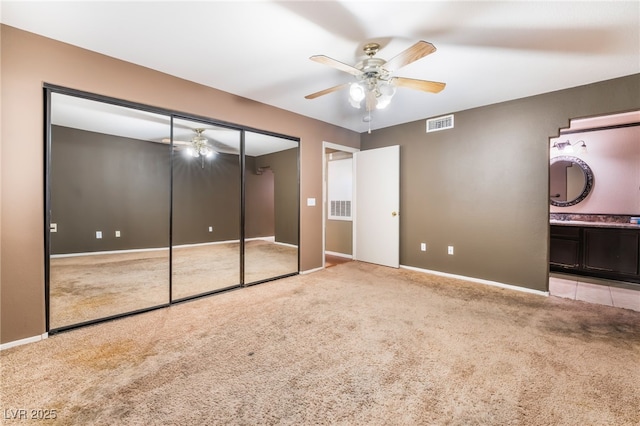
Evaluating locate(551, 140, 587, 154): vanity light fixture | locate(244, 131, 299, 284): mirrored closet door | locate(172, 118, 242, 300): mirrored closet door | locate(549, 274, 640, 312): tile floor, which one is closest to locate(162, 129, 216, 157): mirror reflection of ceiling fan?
locate(172, 118, 242, 300): mirrored closet door

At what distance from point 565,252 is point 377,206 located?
2.98m

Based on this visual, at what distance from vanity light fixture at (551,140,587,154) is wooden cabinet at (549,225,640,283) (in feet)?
4.38

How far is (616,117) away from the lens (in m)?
3.82

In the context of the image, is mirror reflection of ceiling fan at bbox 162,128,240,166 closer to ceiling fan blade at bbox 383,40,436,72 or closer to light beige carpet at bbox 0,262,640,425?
light beige carpet at bbox 0,262,640,425

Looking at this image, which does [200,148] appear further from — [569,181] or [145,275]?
[569,181]

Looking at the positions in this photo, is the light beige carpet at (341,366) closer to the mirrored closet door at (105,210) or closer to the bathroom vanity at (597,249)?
the mirrored closet door at (105,210)

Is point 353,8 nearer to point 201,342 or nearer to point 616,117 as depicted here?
point 201,342

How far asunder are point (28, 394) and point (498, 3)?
3.86m

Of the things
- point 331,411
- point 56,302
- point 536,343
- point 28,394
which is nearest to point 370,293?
point 536,343

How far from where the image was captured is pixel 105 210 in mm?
2957

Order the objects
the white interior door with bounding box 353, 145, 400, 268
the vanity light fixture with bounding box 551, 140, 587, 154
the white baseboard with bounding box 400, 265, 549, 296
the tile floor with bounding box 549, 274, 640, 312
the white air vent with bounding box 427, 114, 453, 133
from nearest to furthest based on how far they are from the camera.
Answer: the tile floor with bounding box 549, 274, 640, 312 < the white baseboard with bounding box 400, 265, 549, 296 < the white air vent with bounding box 427, 114, 453, 133 < the vanity light fixture with bounding box 551, 140, 587, 154 < the white interior door with bounding box 353, 145, 400, 268

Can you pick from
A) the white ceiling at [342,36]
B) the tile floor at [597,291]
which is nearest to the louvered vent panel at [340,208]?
the white ceiling at [342,36]

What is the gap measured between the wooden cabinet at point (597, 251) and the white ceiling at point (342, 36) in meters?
2.27

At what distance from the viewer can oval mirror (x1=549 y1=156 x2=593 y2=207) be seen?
14.0ft
